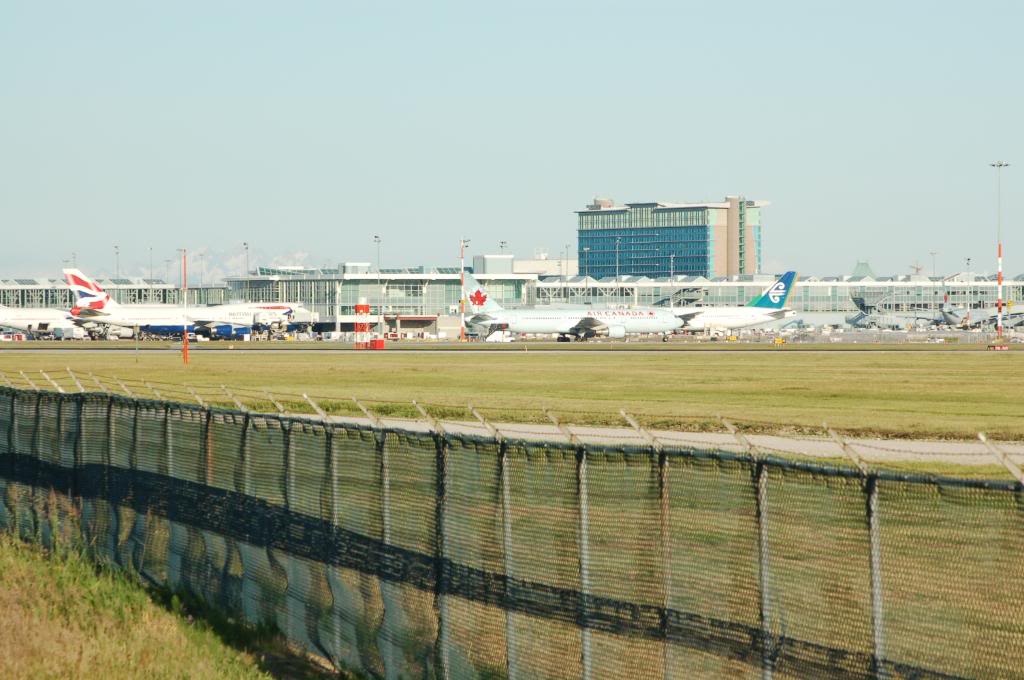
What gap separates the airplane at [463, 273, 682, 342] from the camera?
132 m

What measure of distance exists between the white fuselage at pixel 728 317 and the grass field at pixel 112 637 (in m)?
135

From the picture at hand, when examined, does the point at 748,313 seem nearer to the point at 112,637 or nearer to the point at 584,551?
the point at 112,637

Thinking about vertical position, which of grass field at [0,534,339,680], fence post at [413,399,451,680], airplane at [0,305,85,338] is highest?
fence post at [413,399,451,680]

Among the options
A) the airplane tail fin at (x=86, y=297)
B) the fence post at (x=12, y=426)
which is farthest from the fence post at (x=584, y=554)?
the airplane tail fin at (x=86, y=297)

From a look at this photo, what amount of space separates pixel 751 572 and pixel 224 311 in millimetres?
148224

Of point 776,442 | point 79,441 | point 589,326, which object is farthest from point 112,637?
point 589,326

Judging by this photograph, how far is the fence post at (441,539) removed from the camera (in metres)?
11.2

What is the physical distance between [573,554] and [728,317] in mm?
145440

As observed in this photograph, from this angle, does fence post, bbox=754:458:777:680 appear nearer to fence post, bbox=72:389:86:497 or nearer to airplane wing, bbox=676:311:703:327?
fence post, bbox=72:389:86:497

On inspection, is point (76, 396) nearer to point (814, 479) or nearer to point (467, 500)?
point (467, 500)

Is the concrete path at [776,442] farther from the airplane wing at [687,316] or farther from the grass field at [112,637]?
the airplane wing at [687,316]

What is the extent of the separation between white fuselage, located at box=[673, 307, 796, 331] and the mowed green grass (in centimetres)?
5983

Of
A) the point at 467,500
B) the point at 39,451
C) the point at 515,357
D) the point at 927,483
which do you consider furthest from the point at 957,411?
the point at 515,357

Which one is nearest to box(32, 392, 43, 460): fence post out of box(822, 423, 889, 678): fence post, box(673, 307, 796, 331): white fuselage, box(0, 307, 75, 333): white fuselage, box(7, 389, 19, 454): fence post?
box(7, 389, 19, 454): fence post
